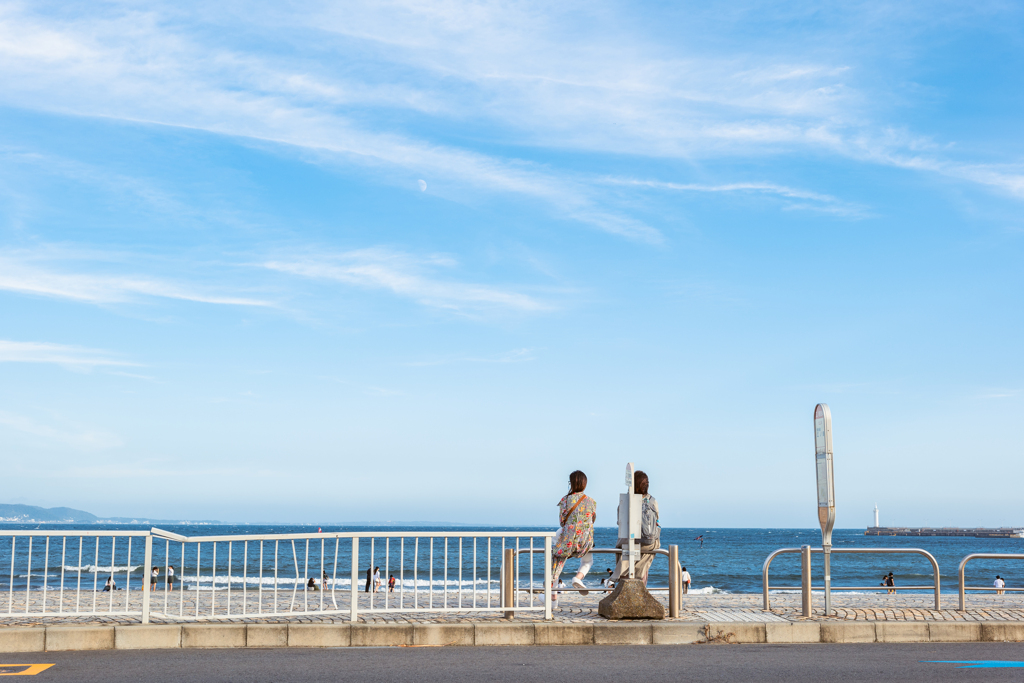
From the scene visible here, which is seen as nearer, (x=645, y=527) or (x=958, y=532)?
(x=645, y=527)

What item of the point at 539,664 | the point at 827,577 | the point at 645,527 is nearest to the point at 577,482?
the point at 645,527

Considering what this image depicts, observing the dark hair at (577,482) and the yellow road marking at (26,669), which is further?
the dark hair at (577,482)

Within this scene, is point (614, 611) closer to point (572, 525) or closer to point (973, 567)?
point (572, 525)

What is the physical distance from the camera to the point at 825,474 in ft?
34.7

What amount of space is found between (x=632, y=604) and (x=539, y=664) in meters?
2.25

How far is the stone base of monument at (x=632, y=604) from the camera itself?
32.1ft

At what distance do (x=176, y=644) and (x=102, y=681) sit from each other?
2063 millimetres

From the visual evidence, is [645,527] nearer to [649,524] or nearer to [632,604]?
[649,524]

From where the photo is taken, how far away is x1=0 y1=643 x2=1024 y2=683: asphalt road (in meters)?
7.09

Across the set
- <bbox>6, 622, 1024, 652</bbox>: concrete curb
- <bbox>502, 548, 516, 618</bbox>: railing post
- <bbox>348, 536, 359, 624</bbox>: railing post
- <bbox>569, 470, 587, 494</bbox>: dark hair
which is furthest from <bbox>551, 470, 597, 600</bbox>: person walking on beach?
<bbox>348, 536, 359, 624</bbox>: railing post

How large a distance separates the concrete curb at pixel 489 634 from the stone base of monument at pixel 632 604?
9.4 inches

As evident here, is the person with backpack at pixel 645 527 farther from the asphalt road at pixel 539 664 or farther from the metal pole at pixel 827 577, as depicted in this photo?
the metal pole at pixel 827 577

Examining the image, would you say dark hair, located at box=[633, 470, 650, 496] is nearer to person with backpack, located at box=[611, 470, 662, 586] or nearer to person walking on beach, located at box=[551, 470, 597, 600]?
person with backpack, located at box=[611, 470, 662, 586]

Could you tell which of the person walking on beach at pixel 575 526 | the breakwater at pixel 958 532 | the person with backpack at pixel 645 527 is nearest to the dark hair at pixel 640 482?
the person with backpack at pixel 645 527
